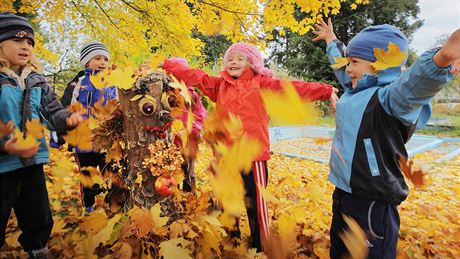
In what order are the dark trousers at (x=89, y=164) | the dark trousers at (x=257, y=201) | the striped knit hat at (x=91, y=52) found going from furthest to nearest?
the striped knit hat at (x=91, y=52), the dark trousers at (x=89, y=164), the dark trousers at (x=257, y=201)

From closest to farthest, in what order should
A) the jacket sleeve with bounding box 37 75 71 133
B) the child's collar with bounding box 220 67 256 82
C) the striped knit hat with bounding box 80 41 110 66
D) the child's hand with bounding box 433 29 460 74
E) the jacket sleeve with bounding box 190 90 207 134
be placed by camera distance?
the child's hand with bounding box 433 29 460 74 → the jacket sleeve with bounding box 37 75 71 133 → the child's collar with bounding box 220 67 256 82 → the striped knit hat with bounding box 80 41 110 66 → the jacket sleeve with bounding box 190 90 207 134

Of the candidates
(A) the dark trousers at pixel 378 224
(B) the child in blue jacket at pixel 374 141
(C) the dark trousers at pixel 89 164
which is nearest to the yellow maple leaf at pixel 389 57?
(B) the child in blue jacket at pixel 374 141

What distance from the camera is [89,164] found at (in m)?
2.67

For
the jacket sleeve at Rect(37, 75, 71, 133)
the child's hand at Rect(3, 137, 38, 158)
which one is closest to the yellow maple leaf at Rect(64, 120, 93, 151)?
the jacket sleeve at Rect(37, 75, 71, 133)

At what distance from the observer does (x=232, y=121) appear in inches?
86.7

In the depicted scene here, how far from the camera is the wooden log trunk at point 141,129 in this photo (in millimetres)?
2152

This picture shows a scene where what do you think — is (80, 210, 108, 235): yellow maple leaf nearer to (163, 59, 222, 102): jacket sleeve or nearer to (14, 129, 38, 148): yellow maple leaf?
(14, 129, 38, 148): yellow maple leaf

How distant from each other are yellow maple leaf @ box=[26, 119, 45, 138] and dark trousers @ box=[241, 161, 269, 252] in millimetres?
1342

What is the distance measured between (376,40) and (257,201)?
50.9 inches

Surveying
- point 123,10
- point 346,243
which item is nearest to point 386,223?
point 346,243

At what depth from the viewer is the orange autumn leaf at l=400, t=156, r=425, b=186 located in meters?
1.52

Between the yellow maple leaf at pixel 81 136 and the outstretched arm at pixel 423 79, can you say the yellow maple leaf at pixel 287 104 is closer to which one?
the outstretched arm at pixel 423 79

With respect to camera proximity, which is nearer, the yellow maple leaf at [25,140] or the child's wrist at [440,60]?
the child's wrist at [440,60]

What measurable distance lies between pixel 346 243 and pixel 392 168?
48cm
